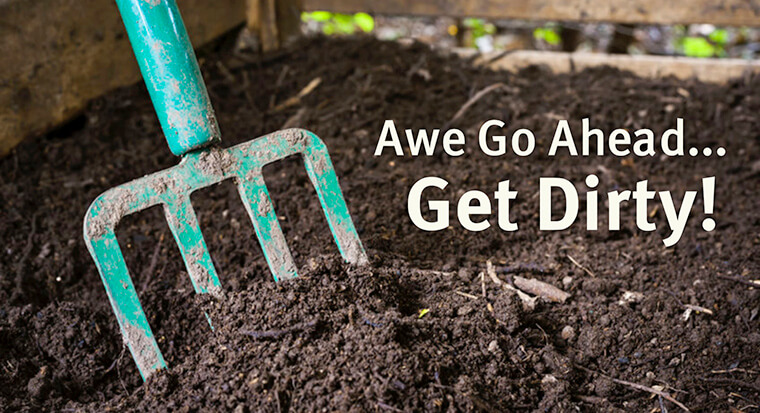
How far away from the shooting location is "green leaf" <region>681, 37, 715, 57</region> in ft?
14.9

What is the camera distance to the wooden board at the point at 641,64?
120 inches

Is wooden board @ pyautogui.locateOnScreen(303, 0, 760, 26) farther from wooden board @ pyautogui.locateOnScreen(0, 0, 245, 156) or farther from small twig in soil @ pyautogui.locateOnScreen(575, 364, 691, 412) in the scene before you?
small twig in soil @ pyautogui.locateOnScreen(575, 364, 691, 412)

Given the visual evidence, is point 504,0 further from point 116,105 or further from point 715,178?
point 116,105

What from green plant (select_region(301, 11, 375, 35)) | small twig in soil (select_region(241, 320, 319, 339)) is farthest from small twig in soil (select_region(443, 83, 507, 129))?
green plant (select_region(301, 11, 375, 35))

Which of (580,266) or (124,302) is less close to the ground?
(124,302)

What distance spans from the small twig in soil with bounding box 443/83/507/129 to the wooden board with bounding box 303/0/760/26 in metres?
0.50

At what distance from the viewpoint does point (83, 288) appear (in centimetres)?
202

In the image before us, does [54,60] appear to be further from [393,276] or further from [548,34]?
[548,34]

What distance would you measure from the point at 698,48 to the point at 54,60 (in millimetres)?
3838

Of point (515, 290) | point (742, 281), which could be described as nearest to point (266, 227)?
point (515, 290)

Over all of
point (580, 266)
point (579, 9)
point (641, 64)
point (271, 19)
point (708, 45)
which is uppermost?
point (271, 19)

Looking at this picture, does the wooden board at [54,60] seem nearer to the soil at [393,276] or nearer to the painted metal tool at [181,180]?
the soil at [393,276]

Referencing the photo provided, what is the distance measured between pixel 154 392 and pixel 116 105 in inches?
55.8

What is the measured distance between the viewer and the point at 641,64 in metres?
3.15
